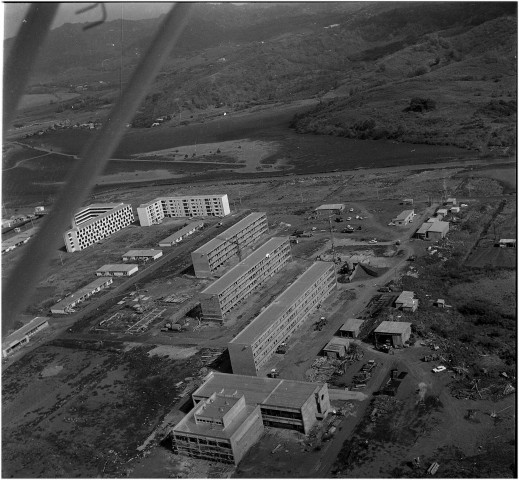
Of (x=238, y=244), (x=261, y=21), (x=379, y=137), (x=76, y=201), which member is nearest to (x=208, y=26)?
(x=261, y=21)

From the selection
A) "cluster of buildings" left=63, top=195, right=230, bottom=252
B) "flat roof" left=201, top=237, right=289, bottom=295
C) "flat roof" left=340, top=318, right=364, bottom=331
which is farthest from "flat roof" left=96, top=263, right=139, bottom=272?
"flat roof" left=340, top=318, right=364, bottom=331

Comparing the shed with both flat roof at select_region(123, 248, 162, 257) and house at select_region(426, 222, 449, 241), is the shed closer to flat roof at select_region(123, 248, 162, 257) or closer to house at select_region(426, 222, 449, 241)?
house at select_region(426, 222, 449, 241)

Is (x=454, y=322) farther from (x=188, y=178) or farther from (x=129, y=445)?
(x=188, y=178)

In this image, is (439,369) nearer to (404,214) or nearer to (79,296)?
(404,214)

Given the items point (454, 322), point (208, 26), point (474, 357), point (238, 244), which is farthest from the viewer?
point (208, 26)

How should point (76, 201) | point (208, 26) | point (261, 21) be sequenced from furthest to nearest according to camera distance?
point (261, 21) → point (208, 26) → point (76, 201)

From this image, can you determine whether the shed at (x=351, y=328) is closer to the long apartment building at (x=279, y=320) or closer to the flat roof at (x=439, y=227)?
the long apartment building at (x=279, y=320)
